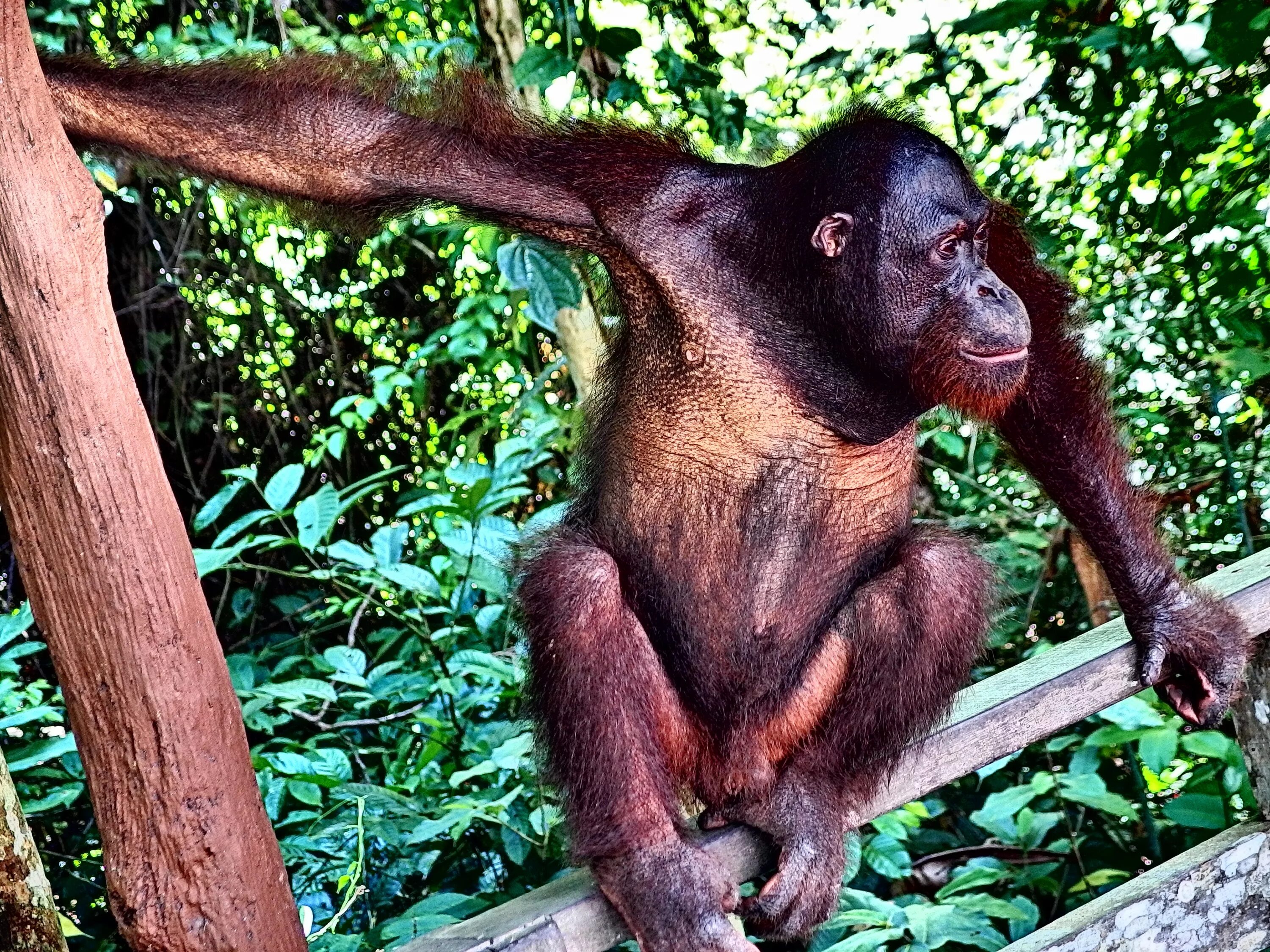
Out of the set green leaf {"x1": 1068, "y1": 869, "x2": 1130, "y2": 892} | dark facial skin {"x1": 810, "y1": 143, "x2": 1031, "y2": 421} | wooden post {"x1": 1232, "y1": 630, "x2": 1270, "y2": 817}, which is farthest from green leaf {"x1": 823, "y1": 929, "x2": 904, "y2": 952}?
dark facial skin {"x1": 810, "y1": 143, "x2": 1031, "y2": 421}

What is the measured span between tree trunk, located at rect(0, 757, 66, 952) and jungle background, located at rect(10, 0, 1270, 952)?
644 mm

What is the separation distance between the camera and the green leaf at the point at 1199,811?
9.67 ft

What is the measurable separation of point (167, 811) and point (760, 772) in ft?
3.58

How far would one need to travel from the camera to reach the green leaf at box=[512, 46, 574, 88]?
9.22ft

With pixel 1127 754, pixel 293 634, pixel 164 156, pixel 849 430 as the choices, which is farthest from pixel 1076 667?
pixel 293 634

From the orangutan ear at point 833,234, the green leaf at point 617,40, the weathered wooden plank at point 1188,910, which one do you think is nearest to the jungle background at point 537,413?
the green leaf at point 617,40

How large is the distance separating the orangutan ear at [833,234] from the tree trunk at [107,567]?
114 cm

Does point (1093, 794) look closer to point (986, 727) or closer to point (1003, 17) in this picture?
point (986, 727)

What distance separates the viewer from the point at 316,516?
3.07 m

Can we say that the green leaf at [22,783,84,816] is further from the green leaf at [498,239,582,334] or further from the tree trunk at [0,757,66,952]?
the green leaf at [498,239,582,334]

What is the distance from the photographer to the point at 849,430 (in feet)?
7.45

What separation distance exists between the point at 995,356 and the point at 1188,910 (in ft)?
3.62

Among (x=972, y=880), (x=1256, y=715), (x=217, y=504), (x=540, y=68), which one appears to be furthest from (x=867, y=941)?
(x=540, y=68)

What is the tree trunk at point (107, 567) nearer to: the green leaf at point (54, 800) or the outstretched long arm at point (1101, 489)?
the green leaf at point (54, 800)
